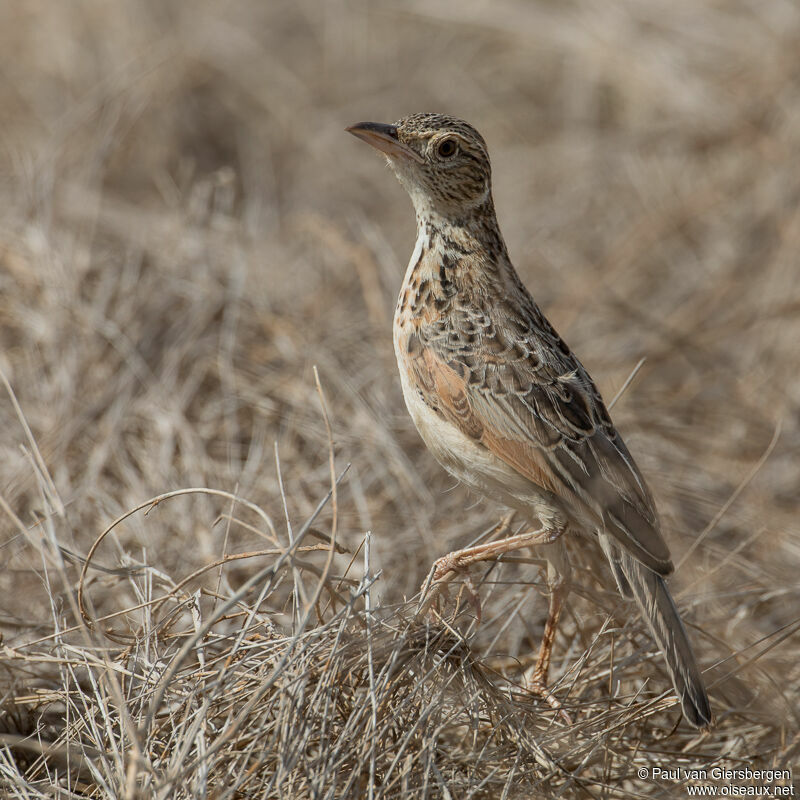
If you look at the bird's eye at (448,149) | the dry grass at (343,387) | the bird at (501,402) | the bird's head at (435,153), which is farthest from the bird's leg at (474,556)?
the bird's eye at (448,149)

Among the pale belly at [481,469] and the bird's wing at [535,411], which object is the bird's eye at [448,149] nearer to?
the bird's wing at [535,411]

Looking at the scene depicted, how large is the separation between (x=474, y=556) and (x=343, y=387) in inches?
93.4

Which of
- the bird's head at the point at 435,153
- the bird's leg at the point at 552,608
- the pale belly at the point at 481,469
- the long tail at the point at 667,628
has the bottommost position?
the bird's leg at the point at 552,608

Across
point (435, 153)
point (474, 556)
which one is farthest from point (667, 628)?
point (435, 153)

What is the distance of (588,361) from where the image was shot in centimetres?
770

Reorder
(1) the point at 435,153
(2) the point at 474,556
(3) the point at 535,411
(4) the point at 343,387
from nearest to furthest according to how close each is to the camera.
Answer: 1. (2) the point at 474,556
2. (3) the point at 535,411
3. (1) the point at 435,153
4. (4) the point at 343,387

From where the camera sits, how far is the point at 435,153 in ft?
16.3

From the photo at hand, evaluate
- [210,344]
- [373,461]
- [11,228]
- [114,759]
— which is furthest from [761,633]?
[11,228]

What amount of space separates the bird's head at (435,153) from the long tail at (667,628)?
1731 mm

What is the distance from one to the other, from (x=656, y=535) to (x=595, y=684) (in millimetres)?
751

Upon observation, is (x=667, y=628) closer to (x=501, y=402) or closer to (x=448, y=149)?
(x=501, y=402)

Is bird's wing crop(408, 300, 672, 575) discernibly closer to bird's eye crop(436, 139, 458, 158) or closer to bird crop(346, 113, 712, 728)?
bird crop(346, 113, 712, 728)

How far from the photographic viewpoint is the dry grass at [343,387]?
12.9ft

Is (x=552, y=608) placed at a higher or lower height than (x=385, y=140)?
lower
